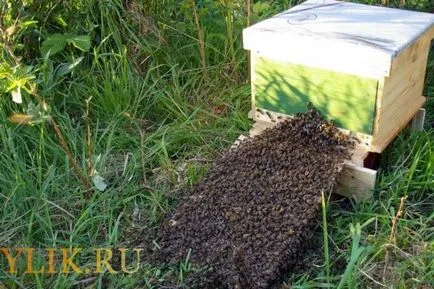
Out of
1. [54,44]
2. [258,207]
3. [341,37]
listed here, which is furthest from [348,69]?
[54,44]

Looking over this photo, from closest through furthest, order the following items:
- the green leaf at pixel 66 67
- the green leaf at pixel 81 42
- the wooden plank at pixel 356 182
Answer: the wooden plank at pixel 356 182 → the green leaf at pixel 66 67 → the green leaf at pixel 81 42

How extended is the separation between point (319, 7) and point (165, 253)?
1.43 m

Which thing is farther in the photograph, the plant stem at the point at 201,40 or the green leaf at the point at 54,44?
the plant stem at the point at 201,40

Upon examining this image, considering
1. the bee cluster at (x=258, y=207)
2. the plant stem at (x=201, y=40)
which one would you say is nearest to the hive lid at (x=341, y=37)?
the bee cluster at (x=258, y=207)

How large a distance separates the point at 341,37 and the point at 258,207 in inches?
30.1

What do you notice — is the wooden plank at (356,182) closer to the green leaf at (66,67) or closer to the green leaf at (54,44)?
the green leaf at (66,67)

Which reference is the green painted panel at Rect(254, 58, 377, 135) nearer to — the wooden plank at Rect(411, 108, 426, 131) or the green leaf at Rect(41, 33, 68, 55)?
the wooden plank at Rect(411, 108, 426, 131)

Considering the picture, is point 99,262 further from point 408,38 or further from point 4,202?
point 408,38

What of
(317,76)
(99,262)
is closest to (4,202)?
(99,262)

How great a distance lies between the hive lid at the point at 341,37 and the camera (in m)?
2.42

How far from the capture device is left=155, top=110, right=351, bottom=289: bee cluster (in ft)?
7.16

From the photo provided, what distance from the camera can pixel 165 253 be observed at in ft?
7.60

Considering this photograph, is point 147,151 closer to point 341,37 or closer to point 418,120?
point 341,37

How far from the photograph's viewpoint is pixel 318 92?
262 centimetres
